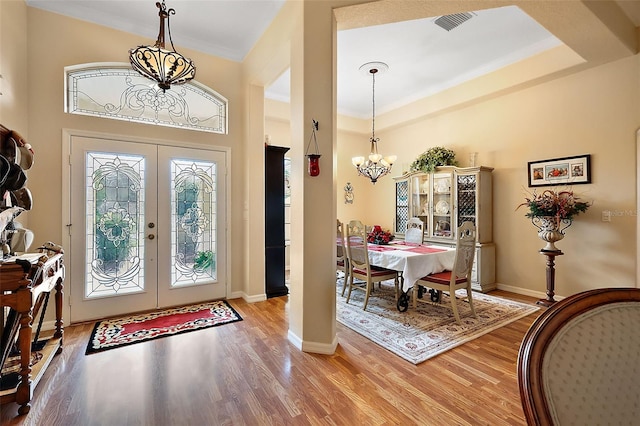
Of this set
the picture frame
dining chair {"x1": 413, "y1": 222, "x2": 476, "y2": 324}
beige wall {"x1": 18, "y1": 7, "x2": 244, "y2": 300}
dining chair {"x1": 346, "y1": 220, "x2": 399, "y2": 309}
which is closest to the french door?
beige wall {"x1": 18, "y1": 7, "x2": 244, "y2": 300}

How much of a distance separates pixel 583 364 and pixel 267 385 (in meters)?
1.93

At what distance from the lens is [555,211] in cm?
355

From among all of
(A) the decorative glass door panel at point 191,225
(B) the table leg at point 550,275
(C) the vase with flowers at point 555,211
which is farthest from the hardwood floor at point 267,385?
(C) the vase with flowers at point 555,211

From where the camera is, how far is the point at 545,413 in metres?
0.61

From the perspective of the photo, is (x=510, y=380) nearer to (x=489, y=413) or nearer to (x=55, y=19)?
(x=489, y=413)

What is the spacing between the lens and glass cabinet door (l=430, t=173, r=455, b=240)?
4.76 m

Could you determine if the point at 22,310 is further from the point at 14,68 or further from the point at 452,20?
the point at 452,20

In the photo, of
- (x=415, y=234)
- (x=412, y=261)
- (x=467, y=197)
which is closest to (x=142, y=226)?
(x=412, y=261)

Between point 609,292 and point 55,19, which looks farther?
point 55,19

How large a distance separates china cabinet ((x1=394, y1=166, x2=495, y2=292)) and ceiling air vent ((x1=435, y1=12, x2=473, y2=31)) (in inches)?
79.1

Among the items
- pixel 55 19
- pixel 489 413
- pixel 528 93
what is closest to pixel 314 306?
pixel 489 413

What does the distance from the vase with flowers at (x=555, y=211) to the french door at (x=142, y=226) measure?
4147 millimetres

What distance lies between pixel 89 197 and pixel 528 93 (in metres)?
5.83

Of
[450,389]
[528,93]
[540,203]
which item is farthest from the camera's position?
[528,93]
